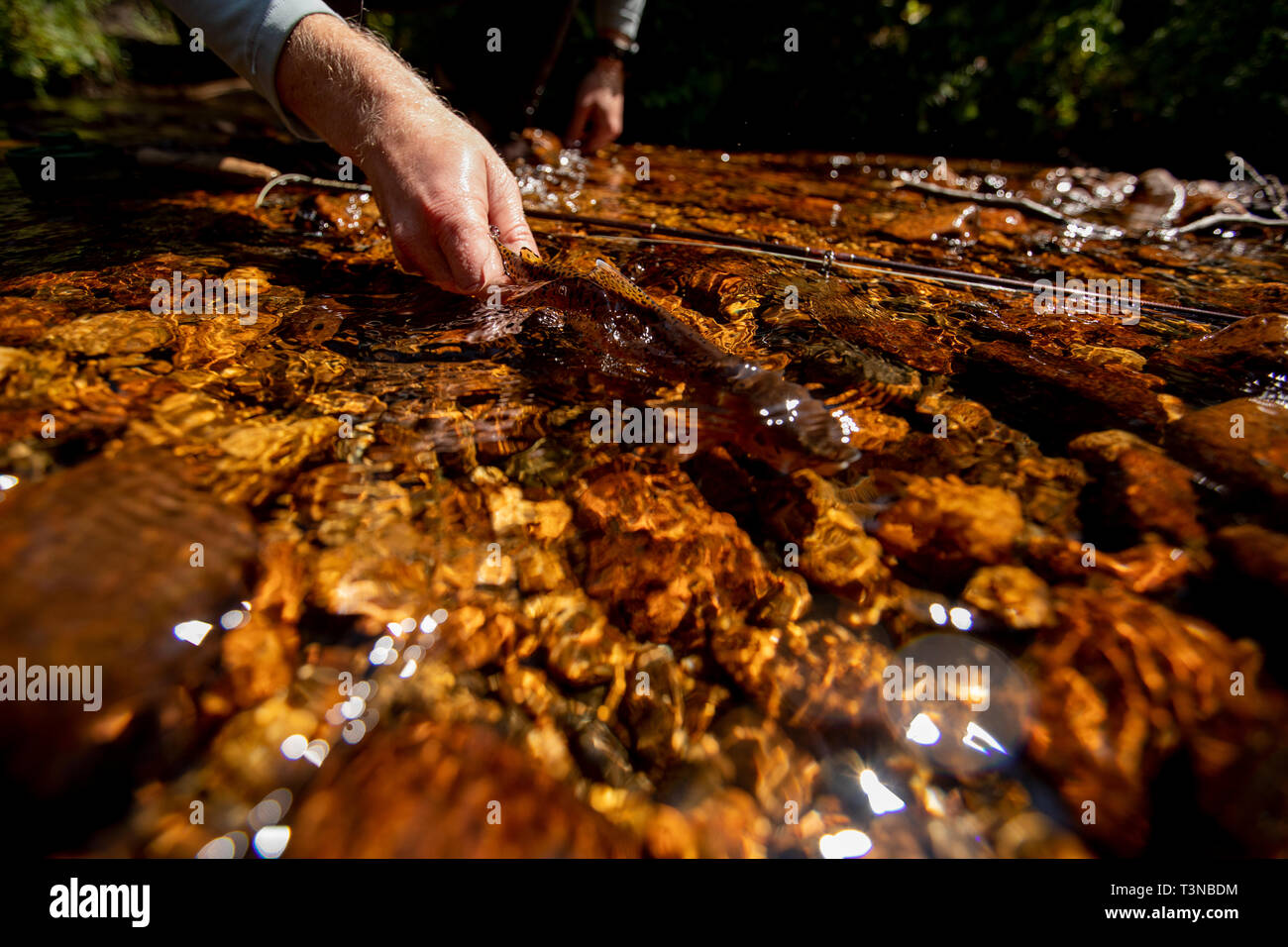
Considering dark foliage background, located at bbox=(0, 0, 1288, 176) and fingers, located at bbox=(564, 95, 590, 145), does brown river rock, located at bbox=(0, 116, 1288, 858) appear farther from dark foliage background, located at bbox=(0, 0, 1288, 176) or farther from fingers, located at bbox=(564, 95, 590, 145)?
dark foliage background, located at bbox=(0, 0, 1288, 176)

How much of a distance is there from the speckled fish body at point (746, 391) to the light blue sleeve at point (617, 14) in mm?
4805

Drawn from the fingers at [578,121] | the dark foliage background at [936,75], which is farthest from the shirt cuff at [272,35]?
the dark foliage background at [936,75]

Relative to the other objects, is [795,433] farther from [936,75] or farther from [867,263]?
[936,75]

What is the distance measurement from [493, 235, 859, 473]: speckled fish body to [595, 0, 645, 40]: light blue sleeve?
481 cm

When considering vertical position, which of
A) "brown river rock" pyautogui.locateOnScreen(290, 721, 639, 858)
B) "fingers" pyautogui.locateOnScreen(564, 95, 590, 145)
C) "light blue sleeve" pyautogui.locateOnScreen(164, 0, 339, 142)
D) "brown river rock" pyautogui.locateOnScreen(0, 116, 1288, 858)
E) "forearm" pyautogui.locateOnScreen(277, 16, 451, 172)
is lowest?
"brown river rock" pyautogui.locateOnScreen(290, 721, 639, 858)

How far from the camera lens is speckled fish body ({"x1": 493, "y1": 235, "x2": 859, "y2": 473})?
1.90m

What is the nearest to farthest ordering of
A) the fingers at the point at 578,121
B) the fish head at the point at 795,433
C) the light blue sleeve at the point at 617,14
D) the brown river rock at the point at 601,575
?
the brown river rock at the point at 601,575, the fish head at the point at 795,433, the light blue sleeve at the point at 617,14, the fingers at the point at 578,121

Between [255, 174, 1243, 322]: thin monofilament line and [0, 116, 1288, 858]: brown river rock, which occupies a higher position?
[255, 174, 1243, 322]: thin monofilament line

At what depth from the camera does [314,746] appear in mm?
1302

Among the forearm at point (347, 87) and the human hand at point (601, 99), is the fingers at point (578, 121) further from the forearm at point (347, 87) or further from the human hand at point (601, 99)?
the forearm at point (347, 87)

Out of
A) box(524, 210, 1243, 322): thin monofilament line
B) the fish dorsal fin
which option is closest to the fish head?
the fish dorsal fin

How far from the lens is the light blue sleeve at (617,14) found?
5562mm
